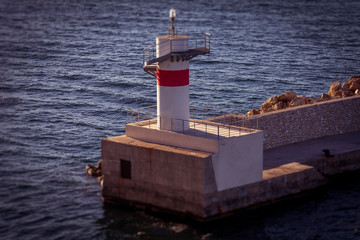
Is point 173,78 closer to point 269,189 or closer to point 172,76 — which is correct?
point 172,76

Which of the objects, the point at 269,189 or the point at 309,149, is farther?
the point at 309,149

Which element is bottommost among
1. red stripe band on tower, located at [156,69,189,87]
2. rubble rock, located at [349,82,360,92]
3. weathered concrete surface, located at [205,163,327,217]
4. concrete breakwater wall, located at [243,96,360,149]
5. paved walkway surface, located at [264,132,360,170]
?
weathered concrete surface, located at [205,163,327,217]

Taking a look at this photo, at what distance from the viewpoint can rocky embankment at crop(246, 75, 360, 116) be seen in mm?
35875

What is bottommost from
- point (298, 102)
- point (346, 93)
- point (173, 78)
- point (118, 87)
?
point (118, 87)

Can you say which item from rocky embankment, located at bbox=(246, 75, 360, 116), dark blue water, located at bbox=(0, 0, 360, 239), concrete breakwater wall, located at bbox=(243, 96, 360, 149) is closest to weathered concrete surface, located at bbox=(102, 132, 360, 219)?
dark blue water, located at bbox=(0, 0, 360, 239)

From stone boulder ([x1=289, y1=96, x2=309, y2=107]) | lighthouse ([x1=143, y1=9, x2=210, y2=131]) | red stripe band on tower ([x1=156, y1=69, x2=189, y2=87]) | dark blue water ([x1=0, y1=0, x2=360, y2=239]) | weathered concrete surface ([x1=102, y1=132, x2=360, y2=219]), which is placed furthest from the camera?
stone boulder ([x1=289, y1=96, x2=309, y2=107])

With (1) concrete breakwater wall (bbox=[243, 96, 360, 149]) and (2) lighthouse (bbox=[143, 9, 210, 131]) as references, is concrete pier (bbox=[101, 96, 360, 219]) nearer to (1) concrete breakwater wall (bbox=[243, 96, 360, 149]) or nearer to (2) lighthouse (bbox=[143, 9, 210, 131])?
(2) lighthouse (bbox=[143, 9, 210, 131])

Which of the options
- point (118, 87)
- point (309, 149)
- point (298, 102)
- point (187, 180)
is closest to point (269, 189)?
point (187, 180)

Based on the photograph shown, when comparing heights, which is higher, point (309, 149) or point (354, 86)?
point (354, 86)

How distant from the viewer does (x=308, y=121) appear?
31922mm

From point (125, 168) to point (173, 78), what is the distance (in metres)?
3.87

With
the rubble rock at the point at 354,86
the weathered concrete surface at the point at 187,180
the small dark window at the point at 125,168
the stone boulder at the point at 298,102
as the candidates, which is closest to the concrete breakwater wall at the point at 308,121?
the weathered concrete surface at the point at 187,180

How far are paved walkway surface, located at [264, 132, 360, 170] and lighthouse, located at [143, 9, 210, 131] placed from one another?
4369mm

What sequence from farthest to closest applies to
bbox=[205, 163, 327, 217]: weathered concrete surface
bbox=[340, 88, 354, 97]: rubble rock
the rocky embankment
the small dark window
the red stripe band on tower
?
bbox=[340, 88, 354, 97]: rubble rock → the rocky embankment → the small dark window → the red stripe band on tower → bbox=[205, 163, 327, 217]: weathered concrete surface
